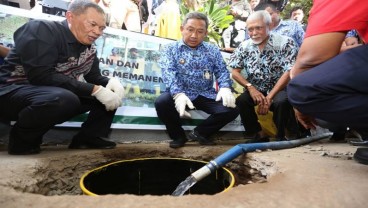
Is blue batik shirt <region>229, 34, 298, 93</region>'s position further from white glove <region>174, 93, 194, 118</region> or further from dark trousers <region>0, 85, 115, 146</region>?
dark trousers <region>0, 85, 115, 146</region>

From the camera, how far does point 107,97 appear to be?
1947 millimetres

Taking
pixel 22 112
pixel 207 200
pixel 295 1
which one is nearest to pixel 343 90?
pixel 207 200

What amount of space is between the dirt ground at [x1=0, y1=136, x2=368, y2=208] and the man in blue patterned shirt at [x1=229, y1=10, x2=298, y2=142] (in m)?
0.54

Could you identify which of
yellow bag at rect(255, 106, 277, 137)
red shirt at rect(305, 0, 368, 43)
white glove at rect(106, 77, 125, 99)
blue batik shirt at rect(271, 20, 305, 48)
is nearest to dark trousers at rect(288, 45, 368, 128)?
red shirt at rect(305, 0, 368, 43)

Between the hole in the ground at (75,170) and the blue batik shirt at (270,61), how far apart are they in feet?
3.43

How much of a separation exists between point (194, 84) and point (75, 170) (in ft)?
4.20

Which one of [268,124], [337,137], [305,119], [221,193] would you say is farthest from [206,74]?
[221,193]

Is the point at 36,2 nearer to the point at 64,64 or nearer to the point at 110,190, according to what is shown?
the point at 64,64

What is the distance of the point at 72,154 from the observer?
1831 millimetres

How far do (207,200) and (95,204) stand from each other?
1.20ft

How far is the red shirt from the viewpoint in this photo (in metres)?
0.98

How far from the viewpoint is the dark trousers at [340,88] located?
104cm

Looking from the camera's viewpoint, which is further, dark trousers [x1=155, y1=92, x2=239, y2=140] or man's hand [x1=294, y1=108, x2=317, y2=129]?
dark trousers [x1=155, y1=92, x2=239, y2=140]

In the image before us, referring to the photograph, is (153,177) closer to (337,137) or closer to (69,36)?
(69,36)
